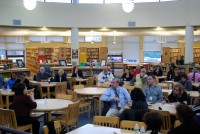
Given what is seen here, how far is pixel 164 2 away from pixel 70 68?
583 centimetres

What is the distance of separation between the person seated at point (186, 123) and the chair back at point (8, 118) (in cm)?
297

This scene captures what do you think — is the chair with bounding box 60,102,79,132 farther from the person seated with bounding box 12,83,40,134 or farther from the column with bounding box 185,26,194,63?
the column with bounding box 185,26,194,63

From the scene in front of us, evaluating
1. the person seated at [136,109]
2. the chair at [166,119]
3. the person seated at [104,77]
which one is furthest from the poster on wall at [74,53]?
the chair at [166,119]

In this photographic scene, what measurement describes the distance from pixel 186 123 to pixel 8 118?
3.31 metres

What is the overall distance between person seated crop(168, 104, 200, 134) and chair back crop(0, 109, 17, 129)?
2.97m

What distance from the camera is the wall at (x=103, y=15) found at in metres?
12.8

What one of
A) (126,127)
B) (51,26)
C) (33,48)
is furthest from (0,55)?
(126,127)

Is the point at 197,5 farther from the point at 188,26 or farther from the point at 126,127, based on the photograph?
the point at 126,127

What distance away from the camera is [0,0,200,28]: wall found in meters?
12.8

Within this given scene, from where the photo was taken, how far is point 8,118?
16.5 ft

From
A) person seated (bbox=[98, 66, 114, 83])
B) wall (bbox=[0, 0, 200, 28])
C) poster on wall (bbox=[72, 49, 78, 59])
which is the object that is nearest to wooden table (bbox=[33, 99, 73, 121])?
person seated (bbox=[98, 66, 114, 83])

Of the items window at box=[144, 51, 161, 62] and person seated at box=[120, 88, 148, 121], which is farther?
window at box=[144, 51, 161, 62]

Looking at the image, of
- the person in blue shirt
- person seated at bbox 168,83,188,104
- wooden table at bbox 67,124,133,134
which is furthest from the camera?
the person in blue shirt

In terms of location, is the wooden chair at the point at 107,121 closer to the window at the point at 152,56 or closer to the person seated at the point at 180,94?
the person seated at the point at 180,94
